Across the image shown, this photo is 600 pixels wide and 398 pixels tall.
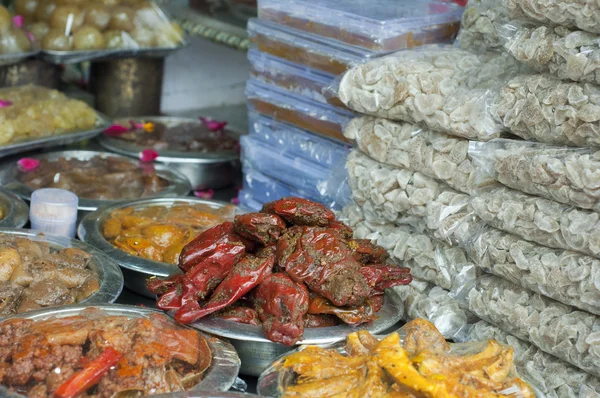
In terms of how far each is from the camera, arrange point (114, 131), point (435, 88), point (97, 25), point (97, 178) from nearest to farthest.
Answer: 1. point (435, 88)
2. point (97, 178)
3. point (114, 131)
4. point (97, 25)

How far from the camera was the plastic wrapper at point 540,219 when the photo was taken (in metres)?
1.70

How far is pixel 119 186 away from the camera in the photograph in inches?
122

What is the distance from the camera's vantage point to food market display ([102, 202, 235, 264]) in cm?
243

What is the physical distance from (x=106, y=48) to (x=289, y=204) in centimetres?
230

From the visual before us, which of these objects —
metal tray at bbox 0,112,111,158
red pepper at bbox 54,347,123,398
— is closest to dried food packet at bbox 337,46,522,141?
red pepper at bbox 54,347,123,398

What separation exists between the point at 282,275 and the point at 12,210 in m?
1.22

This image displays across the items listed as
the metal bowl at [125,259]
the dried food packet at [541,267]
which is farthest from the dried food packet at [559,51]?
the metal bowl at [125,259]

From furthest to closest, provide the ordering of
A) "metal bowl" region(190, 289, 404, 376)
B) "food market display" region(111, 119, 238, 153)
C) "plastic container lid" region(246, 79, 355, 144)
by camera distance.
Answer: "food market display" region(111, 119, 238, 153), "plastic container lid" region(246, 79, 355, 144), "metal bowl" region(190, 289, 404, 376)

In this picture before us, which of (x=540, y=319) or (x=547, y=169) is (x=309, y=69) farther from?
(x=540, y=319)

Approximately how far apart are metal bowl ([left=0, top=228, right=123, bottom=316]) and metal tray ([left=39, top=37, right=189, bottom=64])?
5.22 ft

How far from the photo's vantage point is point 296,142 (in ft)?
9.00

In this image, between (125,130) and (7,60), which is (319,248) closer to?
(125,130)

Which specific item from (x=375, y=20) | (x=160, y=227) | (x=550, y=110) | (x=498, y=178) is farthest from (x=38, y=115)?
(x=550, y=110)

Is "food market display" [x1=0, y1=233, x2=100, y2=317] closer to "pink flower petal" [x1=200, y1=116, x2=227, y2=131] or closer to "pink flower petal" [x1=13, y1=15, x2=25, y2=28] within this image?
"pink flower petal" [x1=200, y1=116, x2=227, y2=131]
